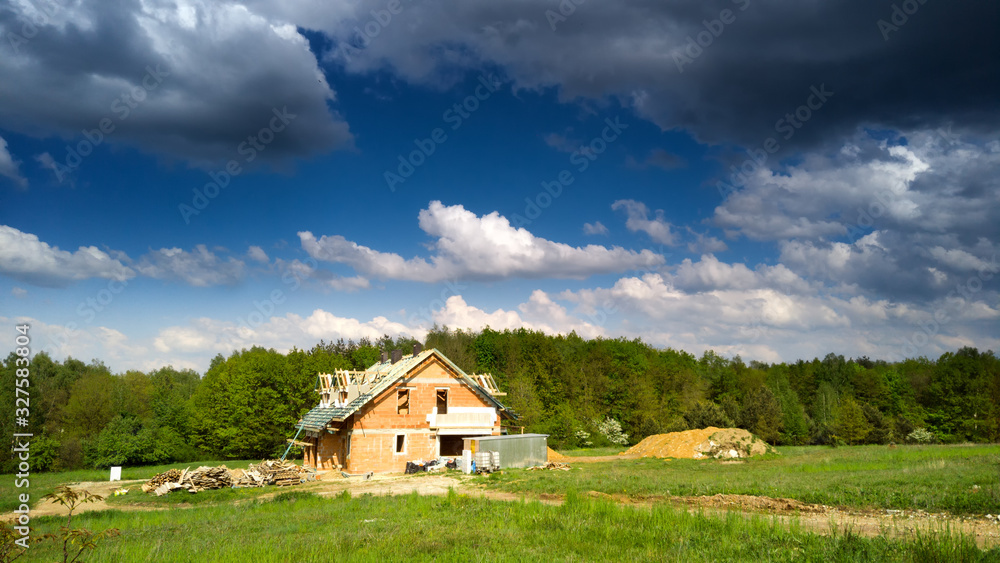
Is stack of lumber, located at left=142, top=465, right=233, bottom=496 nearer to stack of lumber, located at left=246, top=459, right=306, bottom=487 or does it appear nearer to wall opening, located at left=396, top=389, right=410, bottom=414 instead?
stack of lumber, located at left=246, top=459, right=306, bottom=487

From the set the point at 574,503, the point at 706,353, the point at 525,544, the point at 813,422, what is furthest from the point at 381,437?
the point at 706,353

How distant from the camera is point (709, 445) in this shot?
1647 inches

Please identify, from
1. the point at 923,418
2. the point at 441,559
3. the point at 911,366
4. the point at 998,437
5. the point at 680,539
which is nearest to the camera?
the point at 441,559

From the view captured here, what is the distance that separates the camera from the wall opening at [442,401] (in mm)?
38531

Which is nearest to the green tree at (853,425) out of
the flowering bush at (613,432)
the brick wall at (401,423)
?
the flowering bush at (613,432)

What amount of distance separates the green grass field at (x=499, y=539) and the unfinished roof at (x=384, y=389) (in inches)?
713

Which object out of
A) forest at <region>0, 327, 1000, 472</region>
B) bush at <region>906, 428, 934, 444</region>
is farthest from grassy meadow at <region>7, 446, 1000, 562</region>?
bush at <region>906, 428, 934, 444</region>

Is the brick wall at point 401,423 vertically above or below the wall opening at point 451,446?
above

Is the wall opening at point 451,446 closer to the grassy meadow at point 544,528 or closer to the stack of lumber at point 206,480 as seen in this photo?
the stack of lumber at point 206,480

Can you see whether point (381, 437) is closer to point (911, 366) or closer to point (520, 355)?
point (520, 355)

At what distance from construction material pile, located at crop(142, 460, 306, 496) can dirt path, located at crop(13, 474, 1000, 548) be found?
52.8 inches

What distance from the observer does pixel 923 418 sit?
69.1 meters

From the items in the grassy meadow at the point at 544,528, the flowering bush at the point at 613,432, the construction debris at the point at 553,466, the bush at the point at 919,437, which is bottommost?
the bush at the point at 919,437

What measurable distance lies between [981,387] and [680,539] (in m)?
78.7
